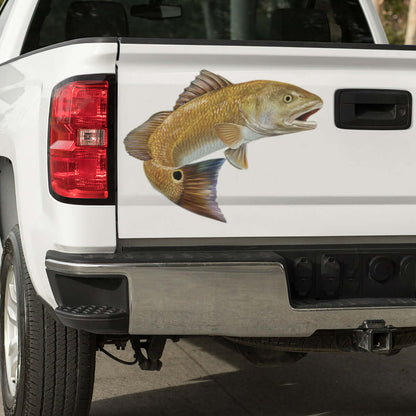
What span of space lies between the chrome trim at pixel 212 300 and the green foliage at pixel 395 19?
1156 centimetres

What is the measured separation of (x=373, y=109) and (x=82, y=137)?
1.04m

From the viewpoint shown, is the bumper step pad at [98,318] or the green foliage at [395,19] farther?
the green foliage at [395,19]

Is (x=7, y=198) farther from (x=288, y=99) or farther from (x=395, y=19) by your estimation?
(x=395, y=19)

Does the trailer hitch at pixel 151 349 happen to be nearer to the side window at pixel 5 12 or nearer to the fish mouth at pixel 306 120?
the fish mouth at pixel 306 120

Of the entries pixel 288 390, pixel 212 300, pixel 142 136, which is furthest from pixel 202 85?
pixel 288 390

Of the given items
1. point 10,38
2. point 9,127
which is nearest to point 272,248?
point 9,127

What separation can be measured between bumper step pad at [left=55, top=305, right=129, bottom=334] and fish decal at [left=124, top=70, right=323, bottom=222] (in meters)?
0.44

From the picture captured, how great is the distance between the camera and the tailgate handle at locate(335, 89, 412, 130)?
3416 mm

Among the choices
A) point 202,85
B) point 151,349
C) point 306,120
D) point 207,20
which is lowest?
point 151,349

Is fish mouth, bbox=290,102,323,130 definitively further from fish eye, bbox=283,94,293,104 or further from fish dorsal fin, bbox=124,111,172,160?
fish dorsal fin, bbox=124,111,172,160

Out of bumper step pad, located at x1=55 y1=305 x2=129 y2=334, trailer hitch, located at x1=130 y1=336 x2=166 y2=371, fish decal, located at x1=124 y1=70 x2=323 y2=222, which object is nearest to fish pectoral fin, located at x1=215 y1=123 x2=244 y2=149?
fish decal, located at x1=124 y1=70 x2=323 y2=222

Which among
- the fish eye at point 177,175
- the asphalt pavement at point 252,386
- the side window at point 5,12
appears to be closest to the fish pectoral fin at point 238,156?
the fish eye at point 177,175

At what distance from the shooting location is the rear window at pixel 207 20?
17.5 ft

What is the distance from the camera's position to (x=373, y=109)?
346cm
